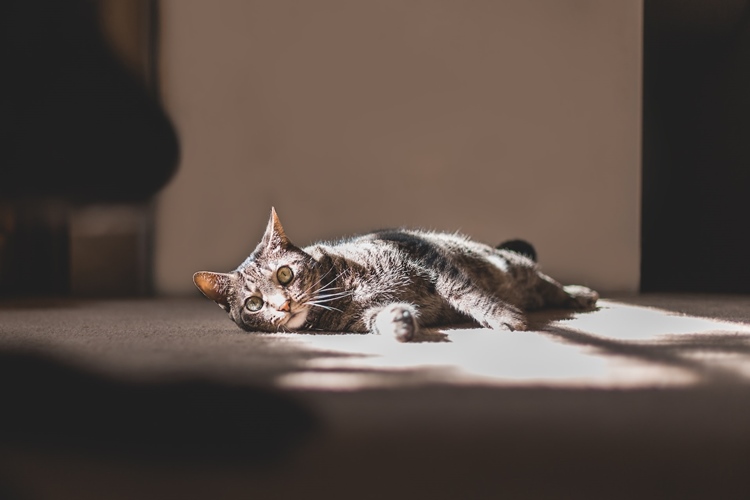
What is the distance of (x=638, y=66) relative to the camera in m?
2.25

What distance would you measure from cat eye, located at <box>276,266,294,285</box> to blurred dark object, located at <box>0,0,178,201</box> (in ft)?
4.06

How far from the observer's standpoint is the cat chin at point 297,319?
120cm

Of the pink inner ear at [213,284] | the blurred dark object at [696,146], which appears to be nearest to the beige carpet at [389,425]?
the pink inner ear at [213,284]

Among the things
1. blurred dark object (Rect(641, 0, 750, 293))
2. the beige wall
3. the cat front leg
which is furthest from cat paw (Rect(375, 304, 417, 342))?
blurred dark object (Rect(641, 0, 750, 293))

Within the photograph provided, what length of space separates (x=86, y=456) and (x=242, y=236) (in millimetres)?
1638

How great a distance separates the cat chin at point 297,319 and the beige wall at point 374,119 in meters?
0.97

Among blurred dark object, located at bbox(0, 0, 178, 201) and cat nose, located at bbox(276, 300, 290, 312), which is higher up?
blurred dark object, located at bbox(0, 0, 178, 201)

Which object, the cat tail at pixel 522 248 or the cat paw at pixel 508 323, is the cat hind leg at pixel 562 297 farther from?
the cat paw at pixel 508 323

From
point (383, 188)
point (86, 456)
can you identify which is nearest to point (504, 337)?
point (86, 456)

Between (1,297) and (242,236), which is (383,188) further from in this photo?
(1,297)

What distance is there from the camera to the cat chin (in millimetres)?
1204

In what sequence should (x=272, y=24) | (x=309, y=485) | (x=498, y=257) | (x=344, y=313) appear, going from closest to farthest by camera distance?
(x=309, y=485)
(x=344, y=313)
(x=498, y=257)
(x=272, y=24)

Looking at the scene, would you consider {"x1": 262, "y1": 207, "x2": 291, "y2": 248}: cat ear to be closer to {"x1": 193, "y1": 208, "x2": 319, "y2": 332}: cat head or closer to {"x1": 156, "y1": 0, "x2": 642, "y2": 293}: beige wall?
{"x1": 193, "y1": 208, "x2": 319, "y2": 332}: cat head

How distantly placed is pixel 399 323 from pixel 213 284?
0.51m
